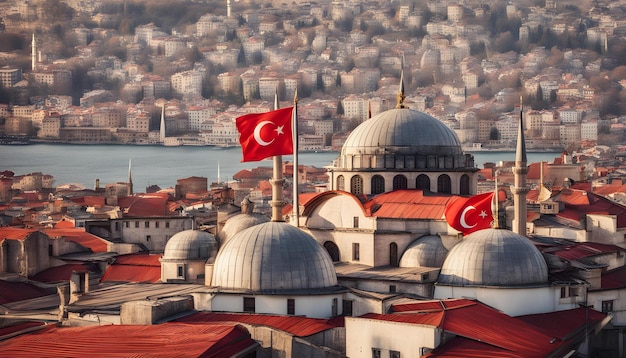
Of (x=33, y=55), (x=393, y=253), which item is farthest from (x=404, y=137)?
(x=33, y=55)

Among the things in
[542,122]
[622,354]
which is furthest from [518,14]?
[622,354]

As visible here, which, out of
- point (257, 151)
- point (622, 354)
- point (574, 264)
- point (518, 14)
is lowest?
point (622, 354)

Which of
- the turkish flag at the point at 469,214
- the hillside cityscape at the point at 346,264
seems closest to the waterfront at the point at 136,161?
the hillside cityscape at the point at 346,264

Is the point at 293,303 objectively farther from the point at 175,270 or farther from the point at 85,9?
the point at 85,9

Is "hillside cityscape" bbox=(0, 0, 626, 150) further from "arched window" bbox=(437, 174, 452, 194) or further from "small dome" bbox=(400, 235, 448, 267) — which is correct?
"small dome" bbox=(400, 235, 448, 267)

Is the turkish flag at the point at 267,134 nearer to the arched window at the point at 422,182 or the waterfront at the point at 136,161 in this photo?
the arched window at the point at 422,182

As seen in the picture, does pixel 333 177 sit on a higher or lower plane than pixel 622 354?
higher

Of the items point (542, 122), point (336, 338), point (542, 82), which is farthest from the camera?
point (542, 82)
